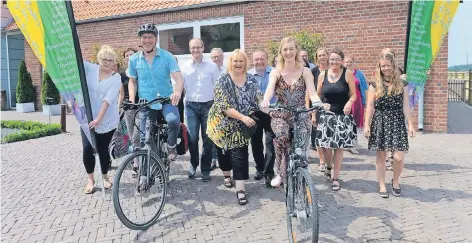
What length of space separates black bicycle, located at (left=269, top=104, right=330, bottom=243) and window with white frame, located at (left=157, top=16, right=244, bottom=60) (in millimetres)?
8575

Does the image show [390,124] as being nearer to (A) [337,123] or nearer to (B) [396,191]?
(A) [337,123]

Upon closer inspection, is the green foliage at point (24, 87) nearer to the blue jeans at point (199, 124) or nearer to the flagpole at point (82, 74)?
the flagpole at point (82, 74)

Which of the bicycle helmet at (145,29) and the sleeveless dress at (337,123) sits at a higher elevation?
the bicycle helmet at (145,29)

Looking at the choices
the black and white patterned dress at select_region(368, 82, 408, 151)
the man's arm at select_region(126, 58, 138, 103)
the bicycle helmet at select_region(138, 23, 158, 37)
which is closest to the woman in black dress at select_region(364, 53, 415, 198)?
the black and white patterned dress at select_region(368, 82, 408, 151)

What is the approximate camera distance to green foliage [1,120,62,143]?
9625 mm

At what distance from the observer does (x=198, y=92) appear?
17.7 ft

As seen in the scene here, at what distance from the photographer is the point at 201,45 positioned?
5.40 meters

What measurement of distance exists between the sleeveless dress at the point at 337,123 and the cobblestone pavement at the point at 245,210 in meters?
0.68

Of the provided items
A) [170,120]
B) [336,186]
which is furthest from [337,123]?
[170,120]

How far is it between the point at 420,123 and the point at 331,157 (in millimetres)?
5266

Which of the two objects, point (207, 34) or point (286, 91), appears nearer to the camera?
point (286, 91)

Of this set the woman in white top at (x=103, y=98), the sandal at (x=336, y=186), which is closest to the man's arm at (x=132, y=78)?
the woman in white top at (x=103, y=98)

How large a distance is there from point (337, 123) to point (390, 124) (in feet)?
2.15

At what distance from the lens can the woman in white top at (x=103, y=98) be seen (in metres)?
4.86
